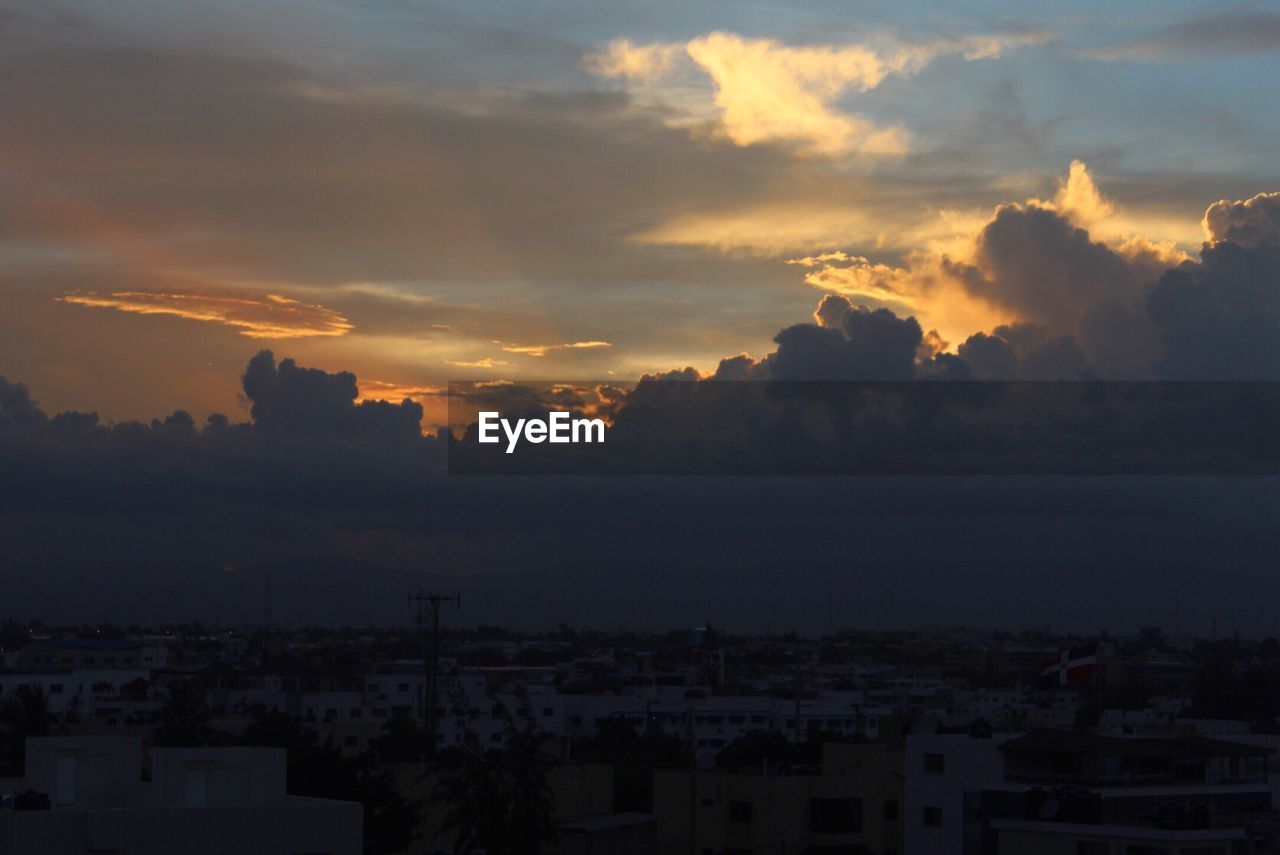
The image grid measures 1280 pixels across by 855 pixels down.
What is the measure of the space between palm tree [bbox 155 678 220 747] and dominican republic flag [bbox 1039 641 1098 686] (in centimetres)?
6335

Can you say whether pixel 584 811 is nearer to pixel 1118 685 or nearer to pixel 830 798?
pixel 830 798

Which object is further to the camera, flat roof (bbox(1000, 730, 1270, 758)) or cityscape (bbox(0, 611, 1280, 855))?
flat roof (bbox(1000, 730, 1270, 758))

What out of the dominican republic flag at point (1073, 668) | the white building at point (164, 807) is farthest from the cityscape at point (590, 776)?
the dominican republic flag at point (1073, 668)

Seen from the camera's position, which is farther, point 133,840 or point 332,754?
point 332,754

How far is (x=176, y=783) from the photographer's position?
22703mm

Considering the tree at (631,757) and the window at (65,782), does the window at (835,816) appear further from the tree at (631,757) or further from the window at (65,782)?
the window at (65,782)

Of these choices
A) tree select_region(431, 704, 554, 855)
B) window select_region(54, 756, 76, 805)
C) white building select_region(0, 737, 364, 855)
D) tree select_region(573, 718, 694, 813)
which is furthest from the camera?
tree select_region(573, 718, 694, 813)

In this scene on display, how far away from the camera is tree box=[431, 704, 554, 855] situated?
37938 mm

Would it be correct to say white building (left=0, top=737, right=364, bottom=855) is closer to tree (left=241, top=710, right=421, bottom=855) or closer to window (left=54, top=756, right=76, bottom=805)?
window (left=54, top=756, right=76, bottom=805)

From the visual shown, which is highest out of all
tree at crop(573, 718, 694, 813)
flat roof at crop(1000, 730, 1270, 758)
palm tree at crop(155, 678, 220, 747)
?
flat roof at crop(1000, 730, 1270, 758)

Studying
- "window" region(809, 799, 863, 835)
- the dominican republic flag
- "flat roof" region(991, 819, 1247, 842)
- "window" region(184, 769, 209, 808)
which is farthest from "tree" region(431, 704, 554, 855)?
the dominican republic flag

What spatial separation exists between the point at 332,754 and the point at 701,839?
9.94m

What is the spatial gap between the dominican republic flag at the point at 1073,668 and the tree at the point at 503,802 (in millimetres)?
76243

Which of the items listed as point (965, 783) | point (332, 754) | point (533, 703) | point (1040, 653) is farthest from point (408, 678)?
point (1040, 653)
